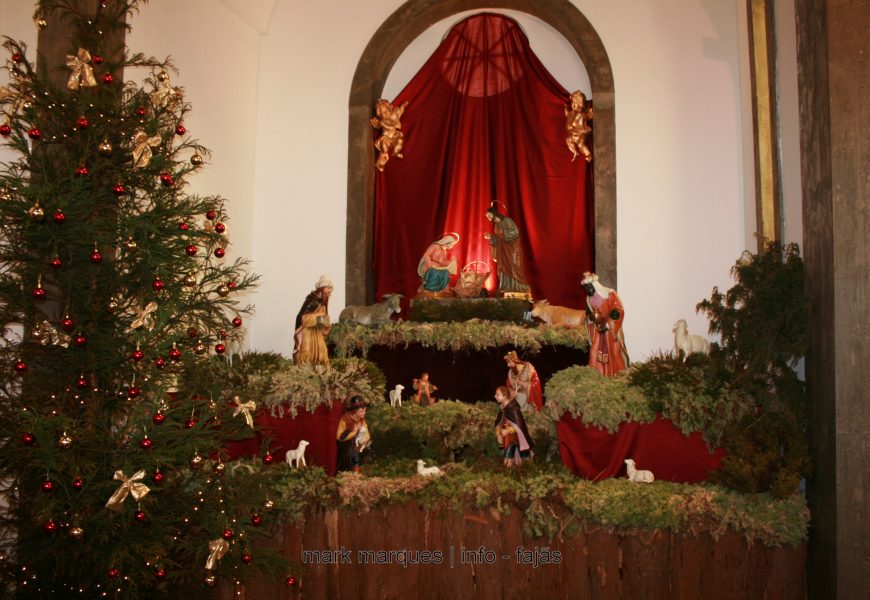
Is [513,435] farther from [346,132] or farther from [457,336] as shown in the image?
[346,132]

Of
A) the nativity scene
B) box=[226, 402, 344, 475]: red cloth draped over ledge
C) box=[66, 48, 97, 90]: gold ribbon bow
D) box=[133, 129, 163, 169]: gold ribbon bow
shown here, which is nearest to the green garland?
the nativity scene

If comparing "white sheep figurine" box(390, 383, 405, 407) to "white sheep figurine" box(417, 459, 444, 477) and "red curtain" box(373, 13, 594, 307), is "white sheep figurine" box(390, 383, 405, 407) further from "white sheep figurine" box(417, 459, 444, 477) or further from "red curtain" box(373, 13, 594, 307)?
"red curtain" box(373, 13, 594, 307)

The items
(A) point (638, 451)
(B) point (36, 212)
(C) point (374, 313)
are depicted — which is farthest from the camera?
(C) point (374, 313)

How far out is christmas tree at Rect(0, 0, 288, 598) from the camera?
5027 mm

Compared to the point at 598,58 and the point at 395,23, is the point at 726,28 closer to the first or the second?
the point at 598,58

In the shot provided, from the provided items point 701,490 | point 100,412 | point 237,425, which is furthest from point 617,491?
point 100,412

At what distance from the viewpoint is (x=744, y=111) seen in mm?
8922

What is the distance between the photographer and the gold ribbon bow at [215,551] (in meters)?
5.30

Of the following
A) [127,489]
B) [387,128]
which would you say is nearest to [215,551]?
[127,489]

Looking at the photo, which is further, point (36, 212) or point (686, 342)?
point (686, 342)

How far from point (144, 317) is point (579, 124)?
621 centimetres

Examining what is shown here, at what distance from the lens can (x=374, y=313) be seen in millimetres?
8906

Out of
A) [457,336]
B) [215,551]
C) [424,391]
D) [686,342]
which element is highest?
[457,336]

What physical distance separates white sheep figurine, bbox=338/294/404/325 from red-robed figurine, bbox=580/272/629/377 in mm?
2237
